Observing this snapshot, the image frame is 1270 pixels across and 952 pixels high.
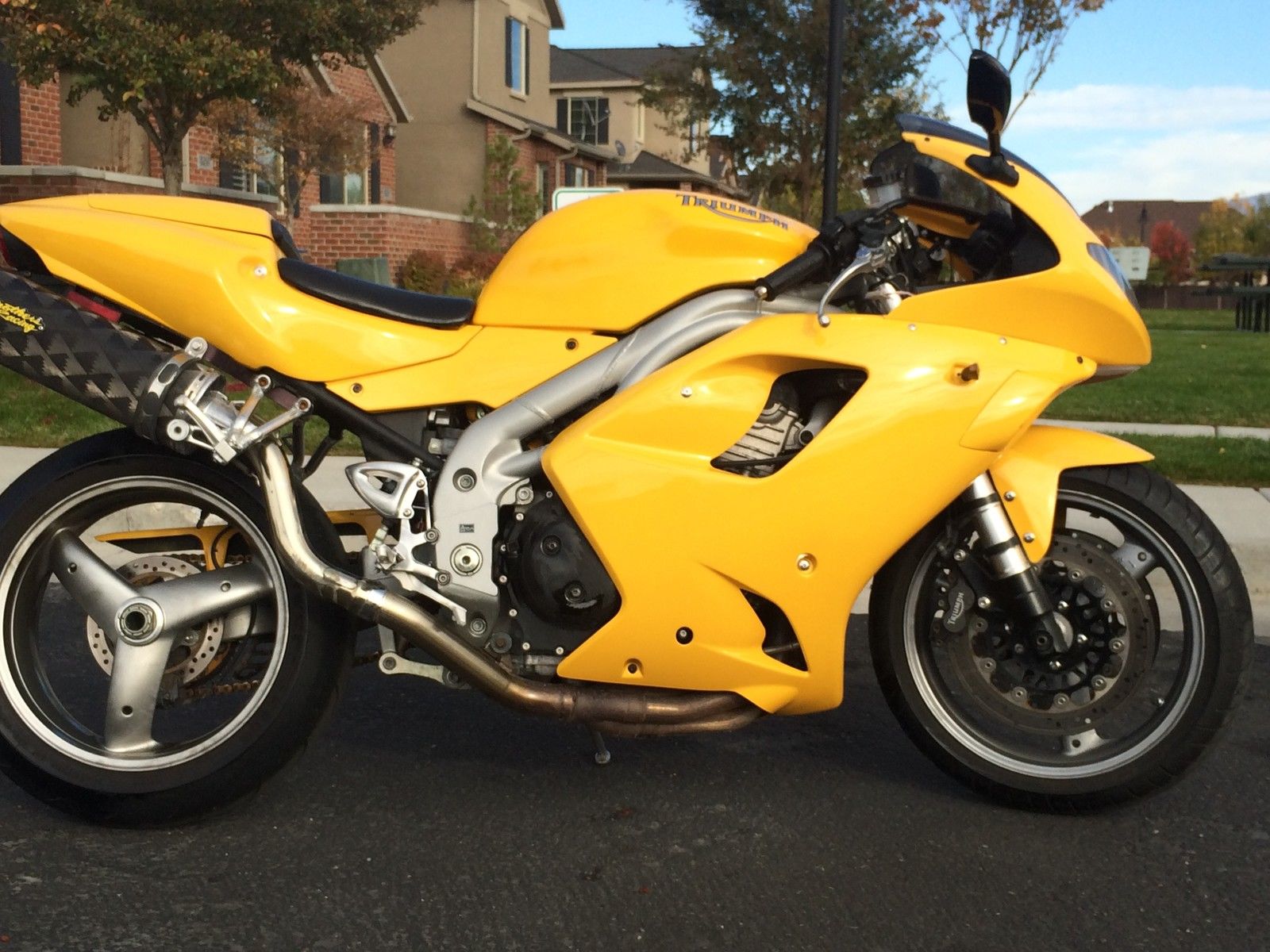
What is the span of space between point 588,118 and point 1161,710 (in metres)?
49.0

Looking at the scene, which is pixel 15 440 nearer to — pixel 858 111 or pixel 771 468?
pixel 771 468

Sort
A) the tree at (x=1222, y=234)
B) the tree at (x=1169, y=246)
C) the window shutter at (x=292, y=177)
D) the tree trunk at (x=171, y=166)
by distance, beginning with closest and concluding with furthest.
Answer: the tree trunk at (x=171, y=166), the window shutter at (x=292, y=177), the tree at (x=1222, y=234), the tree at (x=1169, y=246)

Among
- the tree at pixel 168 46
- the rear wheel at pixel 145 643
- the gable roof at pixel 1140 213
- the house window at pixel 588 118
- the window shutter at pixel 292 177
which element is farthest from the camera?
the gable roof at pixel 1140 213

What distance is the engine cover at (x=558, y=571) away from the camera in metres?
3.08

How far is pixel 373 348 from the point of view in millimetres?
3178

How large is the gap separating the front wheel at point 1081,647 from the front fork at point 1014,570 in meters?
0.04

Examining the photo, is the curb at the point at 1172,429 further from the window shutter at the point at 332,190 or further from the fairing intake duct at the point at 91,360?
the window shutter at the point at 332,190

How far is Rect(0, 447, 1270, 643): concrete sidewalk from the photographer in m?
5.49

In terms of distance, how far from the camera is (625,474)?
305 cm

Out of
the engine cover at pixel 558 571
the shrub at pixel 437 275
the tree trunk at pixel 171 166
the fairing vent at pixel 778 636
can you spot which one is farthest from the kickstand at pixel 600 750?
the shrub at pixel 437 275

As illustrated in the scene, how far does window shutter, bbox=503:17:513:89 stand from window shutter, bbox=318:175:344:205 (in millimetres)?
8930

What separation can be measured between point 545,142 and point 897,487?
122 ft

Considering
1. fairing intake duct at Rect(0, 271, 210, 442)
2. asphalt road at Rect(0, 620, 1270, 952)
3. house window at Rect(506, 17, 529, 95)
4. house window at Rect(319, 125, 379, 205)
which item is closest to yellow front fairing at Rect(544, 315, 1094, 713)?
asphalt road at Rect(0, 620, 1270, 952)

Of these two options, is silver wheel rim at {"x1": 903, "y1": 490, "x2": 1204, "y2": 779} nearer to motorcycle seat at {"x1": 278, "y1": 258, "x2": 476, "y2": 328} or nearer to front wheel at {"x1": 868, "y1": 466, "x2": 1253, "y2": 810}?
front wheel at {"x1": 868, "y1": 466, "x2": 1253, "y2": 810}
